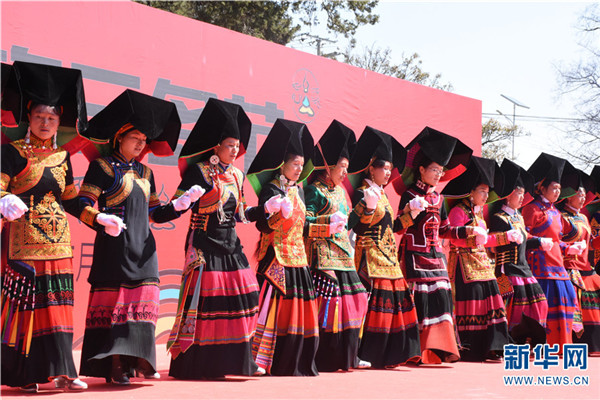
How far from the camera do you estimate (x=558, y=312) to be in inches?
338

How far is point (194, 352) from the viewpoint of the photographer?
18.8 ft

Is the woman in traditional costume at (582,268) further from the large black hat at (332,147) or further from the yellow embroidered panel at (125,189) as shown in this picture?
the yellow embroidered panel at (125,189)

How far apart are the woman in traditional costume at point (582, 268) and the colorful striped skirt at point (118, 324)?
5.46m

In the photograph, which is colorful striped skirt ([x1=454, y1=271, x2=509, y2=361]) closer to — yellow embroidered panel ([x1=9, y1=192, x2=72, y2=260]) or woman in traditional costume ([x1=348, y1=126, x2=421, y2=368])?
woman in traditional costume ([x1=348, y1=126, x2=421, y2=368])

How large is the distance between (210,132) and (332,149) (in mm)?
1298

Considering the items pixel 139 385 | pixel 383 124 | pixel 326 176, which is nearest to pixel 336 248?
pixel 326 176

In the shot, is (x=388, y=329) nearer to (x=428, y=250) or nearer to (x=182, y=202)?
(x=428, y=250)

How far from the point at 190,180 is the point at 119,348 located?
140 centimetres

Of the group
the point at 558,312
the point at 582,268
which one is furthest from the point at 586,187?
the point at 558,312

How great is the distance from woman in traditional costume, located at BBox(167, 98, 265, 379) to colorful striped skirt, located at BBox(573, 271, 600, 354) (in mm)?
4792

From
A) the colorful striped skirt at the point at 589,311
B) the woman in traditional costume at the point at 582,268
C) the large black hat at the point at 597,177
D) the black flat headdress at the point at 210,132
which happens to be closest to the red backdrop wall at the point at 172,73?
the black flat headdress at the point at 210,132

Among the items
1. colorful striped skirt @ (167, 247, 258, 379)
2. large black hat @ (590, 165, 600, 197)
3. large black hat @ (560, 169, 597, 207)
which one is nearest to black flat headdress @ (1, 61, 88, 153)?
colorful striped skirt @ (167, 247, 258, 379)

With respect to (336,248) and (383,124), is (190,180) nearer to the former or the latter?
(336,248)

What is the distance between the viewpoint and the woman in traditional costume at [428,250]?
23.7ft
